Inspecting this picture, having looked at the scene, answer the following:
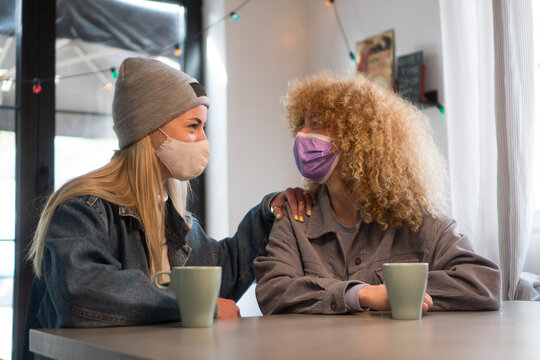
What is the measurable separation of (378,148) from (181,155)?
0.46 m

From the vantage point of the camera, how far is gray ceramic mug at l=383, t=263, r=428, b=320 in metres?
1.03

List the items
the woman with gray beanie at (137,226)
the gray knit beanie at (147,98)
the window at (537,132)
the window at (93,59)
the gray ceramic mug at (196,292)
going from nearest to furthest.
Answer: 1. the gray ceramic mug at (196,292)
2. the woman with gray beanie at (137,226)
3. the gray knit beanie at (147,98)
4. the window at (537,132)
5. the window at (93,59)

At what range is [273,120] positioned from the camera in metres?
3.54

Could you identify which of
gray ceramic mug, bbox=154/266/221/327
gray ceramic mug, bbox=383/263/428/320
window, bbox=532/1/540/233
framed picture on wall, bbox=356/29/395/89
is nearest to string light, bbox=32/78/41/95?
framed picture on wall, bbox=356/29/395/89

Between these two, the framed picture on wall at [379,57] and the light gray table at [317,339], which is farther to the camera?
the framed picture on wall at [379,57]

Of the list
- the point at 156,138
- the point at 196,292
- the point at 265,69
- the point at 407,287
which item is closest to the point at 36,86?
the point at 265,69

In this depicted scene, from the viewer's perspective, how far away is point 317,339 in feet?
2.69

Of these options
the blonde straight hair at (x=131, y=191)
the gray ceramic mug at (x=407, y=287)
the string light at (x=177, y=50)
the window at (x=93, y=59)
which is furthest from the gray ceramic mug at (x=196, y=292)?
the string light at (x=177, y=50)

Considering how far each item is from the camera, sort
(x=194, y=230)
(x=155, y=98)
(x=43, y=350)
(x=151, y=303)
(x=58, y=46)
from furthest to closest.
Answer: (x=58, y=46) → (x=194, y=230) → (x=155, y=98) → (x=151, y=303) → (x=43, y=350)

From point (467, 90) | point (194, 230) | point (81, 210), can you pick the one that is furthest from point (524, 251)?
point (81, 210)

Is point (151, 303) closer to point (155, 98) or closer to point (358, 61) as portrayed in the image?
point (155, 98)

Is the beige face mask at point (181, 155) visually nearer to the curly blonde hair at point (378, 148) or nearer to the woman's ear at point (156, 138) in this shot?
the woman's ear at point (156, 138)

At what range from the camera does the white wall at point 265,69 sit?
3363 mm

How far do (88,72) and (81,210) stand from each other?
223 cm
